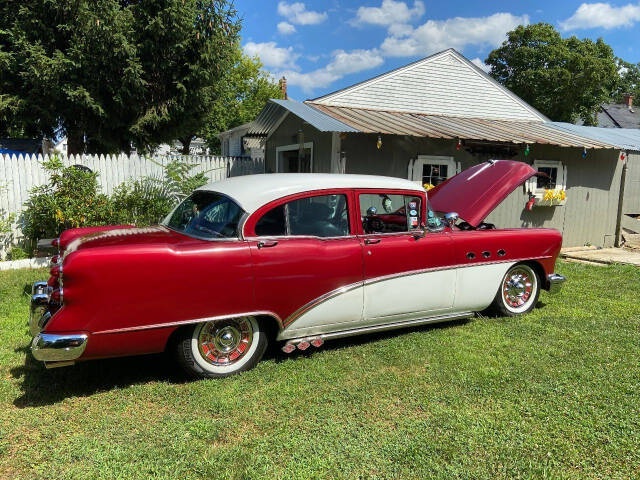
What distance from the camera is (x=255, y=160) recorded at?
38.3 ft

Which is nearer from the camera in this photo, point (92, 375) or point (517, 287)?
point (92, 375)

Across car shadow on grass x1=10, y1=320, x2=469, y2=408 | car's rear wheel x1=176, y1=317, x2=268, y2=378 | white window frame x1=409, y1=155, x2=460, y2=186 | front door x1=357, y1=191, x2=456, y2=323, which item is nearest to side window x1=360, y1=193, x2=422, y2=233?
front door x1=357, y1=191, x2=456, y2=323

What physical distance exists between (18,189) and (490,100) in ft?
40.4

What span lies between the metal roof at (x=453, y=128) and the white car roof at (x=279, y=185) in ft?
13.2

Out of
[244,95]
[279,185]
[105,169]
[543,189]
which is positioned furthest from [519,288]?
[244,95]

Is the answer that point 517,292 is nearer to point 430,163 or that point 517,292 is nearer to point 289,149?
point 430,163

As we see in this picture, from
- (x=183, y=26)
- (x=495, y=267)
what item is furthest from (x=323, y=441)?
(x=183, y=26)

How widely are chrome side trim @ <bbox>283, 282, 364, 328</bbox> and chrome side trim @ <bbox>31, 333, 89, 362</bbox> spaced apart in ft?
4.91

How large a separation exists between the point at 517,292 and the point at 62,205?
7688 mm

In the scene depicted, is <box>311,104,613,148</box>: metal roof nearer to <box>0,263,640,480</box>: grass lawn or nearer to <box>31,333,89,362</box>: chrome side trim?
<box>0,263,640,480</box>: grass lawn

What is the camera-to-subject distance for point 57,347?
9.17 ft

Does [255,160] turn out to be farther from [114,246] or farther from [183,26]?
[114,246]

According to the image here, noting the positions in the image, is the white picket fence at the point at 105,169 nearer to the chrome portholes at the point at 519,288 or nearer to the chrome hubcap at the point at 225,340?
the chrome hubcap at the point at 225,340

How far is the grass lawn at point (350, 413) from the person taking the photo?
250 centimetres
